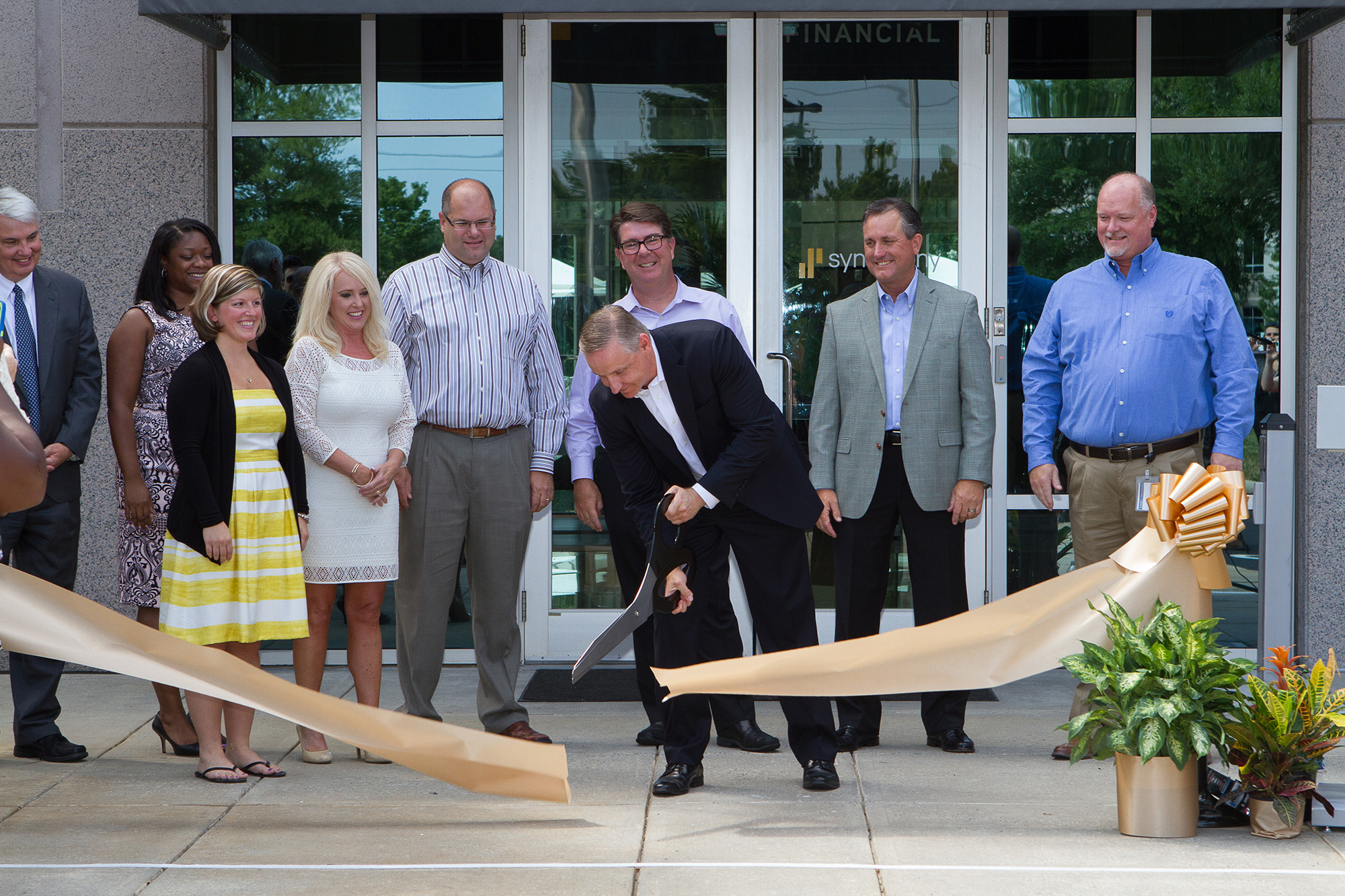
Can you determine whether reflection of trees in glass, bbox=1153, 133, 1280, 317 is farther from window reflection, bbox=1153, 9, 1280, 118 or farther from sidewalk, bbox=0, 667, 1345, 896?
sidewalk, bbox=0, 667, 1345, 896

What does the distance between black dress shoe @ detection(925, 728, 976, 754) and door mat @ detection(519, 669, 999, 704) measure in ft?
2.50

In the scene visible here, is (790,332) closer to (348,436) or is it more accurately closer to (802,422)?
(802,422)

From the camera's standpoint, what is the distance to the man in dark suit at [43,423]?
4.77 metres

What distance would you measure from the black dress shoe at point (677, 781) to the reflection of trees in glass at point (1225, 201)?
12.2 ft

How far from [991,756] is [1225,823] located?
3.44ft

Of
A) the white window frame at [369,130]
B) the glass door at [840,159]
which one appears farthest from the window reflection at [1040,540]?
the white window frame at [369,130]

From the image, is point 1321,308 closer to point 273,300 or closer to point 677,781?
point 677,781

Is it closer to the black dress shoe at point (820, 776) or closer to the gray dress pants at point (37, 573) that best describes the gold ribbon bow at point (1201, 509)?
the black dress shoe at point (820, 776)

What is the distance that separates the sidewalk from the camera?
3441mm

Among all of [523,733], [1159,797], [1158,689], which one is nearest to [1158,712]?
[1158,689]

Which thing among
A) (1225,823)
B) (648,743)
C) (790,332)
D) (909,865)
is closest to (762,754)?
(648,743)

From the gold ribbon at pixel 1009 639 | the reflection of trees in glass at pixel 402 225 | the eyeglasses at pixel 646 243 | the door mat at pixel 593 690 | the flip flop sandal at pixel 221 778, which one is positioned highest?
the reflection of trees in glass at pixel 402 225

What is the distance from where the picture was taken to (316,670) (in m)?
4.81

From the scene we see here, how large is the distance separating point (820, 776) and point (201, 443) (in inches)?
91.6
